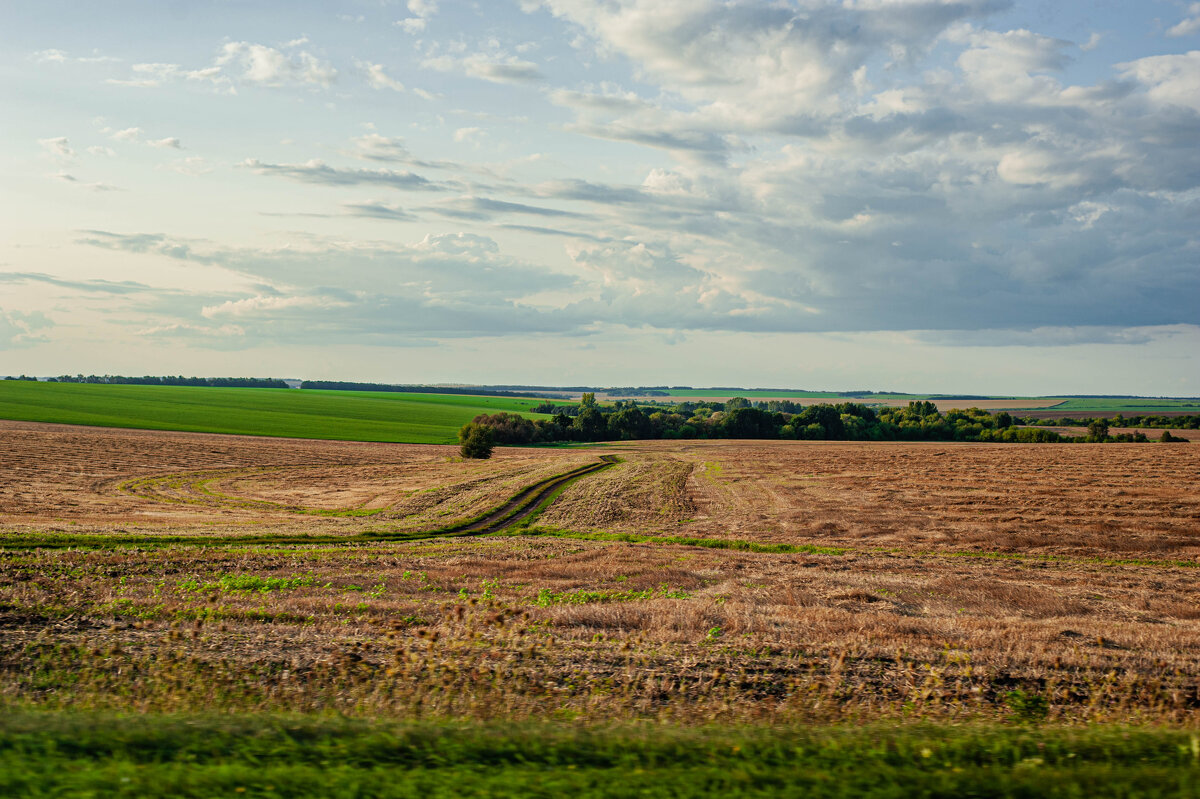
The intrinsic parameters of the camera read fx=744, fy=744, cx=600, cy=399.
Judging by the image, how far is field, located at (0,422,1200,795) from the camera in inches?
328

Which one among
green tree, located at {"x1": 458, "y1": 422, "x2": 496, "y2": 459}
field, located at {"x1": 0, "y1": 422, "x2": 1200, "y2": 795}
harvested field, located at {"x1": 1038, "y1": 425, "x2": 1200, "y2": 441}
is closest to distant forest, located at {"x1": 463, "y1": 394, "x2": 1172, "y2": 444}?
harvested field, located at {"x1": 1038, "y1": 425, "x2": 1200, "y2": 441}

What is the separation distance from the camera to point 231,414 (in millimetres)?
128750

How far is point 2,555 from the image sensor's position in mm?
21953

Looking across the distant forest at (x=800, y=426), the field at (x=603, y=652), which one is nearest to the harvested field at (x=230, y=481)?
the field at (x=603, y=652)

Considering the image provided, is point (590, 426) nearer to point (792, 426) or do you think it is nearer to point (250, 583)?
point (792, 426)

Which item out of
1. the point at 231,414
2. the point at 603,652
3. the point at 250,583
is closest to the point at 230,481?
the point at 250,583

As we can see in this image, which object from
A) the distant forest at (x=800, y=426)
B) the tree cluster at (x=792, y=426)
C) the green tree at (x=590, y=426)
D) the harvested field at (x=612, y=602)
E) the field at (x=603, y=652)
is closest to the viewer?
the field at (x=603, y=652)

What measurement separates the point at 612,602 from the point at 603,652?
625cm

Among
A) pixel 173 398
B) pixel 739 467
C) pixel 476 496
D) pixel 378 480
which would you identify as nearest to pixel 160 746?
pixel 476 496

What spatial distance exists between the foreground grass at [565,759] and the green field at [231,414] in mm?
102376

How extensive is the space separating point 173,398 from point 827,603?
16566 centimetres

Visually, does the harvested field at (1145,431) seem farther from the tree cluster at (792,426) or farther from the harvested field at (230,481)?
the harvested field at (230,481)

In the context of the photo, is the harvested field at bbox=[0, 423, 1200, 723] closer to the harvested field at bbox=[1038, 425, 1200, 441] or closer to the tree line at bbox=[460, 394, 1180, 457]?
the tree line at bbox=[460, 394, 1180, 457]

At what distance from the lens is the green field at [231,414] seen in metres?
108
